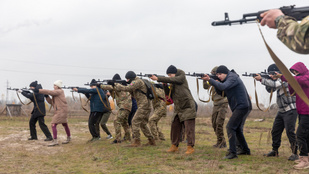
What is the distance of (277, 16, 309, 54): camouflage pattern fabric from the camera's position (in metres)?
2.46

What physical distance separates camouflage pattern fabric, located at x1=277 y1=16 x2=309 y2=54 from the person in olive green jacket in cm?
515

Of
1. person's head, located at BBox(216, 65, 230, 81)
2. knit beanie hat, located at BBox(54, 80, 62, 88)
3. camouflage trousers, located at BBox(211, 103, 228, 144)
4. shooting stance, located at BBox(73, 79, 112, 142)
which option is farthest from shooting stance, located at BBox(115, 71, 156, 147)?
knit beanie hat, located at BBox(54, 80, 62, 88)

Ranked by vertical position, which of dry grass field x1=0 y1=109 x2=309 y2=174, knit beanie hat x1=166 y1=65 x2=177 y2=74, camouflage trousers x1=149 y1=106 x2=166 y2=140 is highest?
knit beanie hat x1=166 y1=65 x2=177 y2=74

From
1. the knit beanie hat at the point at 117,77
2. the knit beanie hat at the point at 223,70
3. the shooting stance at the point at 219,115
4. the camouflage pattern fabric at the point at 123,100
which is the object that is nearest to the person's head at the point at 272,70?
the knit beanie hat at the point at 223,70

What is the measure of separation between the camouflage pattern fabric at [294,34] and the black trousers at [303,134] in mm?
4104

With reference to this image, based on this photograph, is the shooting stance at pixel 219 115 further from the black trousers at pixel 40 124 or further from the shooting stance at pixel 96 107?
the black trousers at pixel 40 124

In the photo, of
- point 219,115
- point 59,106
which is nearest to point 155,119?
point 219,115

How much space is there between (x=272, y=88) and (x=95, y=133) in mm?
6949

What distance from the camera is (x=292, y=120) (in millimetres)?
6863

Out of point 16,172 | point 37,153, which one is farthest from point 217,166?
point 37,153

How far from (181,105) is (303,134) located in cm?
286

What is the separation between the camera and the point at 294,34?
2.53 metres

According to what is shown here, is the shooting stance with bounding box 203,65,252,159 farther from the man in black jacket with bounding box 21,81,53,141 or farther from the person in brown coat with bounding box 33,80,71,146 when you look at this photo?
the man in black jacket with bounding box 21,81,53,141

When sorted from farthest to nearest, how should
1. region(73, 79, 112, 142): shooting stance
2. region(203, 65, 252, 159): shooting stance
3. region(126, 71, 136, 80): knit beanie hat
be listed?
region(73, 79, 112, 142): shooting stance → region(126, 71, 136, 80): knit beanie hat → region(203, 65, 252, 159): shooting stance
